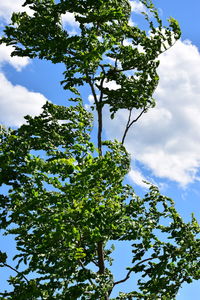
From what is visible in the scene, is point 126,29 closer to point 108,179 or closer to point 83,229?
point 108,179

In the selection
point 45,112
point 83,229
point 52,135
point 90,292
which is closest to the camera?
point 83,229

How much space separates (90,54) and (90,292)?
6234 mm

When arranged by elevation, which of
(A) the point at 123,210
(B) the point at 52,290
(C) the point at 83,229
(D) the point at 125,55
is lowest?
(B) the point at 52,290

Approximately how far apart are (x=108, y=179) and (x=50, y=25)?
540 centimetres

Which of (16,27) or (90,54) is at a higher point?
(16,27)

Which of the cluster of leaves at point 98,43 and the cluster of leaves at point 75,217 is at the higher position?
the cluster of leaves at point 98,43

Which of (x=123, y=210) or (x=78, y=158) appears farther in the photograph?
(x=123, y=210)

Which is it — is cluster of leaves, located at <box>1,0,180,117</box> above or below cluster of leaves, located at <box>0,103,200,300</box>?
above

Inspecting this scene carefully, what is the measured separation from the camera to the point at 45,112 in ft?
43.3

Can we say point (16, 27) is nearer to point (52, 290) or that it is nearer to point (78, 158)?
point (78, 158)

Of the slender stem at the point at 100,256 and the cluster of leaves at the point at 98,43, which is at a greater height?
the cluster of leaves at the point at 98,43

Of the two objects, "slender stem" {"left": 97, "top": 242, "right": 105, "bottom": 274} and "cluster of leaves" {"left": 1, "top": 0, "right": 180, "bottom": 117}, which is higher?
"cluster of leaves" {"left": 1, "top": 0, "right": 180, "bottom": 117}

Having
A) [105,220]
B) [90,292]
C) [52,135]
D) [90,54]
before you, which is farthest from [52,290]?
[90,54]

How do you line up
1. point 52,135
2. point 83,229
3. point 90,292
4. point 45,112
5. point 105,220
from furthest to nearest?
point 45,112, point 52,135, point 90,292, point 105,220, point 83,229
